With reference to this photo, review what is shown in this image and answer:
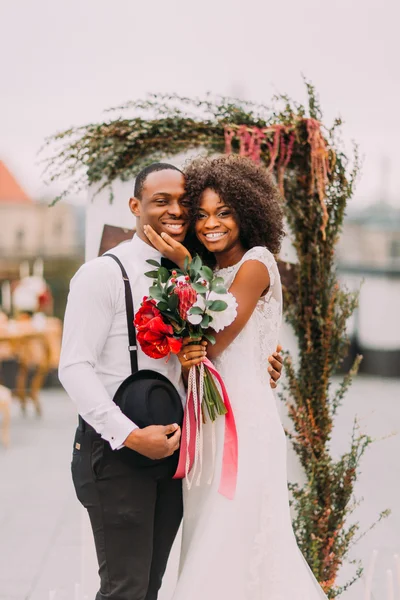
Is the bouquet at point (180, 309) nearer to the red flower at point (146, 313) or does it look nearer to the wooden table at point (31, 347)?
the red flower at point (146, 313)

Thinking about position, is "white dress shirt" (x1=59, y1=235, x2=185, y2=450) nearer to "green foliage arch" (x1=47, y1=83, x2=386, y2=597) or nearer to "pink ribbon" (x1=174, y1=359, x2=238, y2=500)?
"pink ribbon" (x1=174, y1=359, x2=238, y2=500)

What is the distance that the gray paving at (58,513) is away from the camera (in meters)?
3.71

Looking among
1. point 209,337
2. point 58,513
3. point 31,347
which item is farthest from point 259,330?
point 31,347

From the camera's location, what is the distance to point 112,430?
2.08 metres

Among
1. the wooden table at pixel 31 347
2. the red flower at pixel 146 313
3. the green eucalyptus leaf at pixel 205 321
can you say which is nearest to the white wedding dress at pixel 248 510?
the green eucalyptus leaf at pixel 205 321

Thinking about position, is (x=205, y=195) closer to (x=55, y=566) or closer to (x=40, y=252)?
(x=55, y=566)

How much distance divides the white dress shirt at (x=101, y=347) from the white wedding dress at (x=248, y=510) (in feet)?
0.87

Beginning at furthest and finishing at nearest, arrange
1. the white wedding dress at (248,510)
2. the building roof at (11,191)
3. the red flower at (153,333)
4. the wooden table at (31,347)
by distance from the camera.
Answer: the building roof at (11,191), the wooden table at (31,347), the white wedding dress at (248,510), the red flower at (153,333)

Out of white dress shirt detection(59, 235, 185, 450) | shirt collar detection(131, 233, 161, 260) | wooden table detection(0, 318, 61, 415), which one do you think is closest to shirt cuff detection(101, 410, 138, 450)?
white dress shirt detection(59, 235, 185, 450)

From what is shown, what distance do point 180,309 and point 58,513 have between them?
142 inches

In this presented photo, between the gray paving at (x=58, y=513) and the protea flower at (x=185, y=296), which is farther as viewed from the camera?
the gray paving at (x=58, y=513)

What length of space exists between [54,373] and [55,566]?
683 cm

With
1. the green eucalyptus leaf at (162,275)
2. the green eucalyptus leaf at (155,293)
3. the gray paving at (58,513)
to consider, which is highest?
the green eucalyptus leaf at (162,275)

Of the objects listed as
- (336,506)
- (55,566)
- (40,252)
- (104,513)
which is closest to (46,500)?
(55,566)
